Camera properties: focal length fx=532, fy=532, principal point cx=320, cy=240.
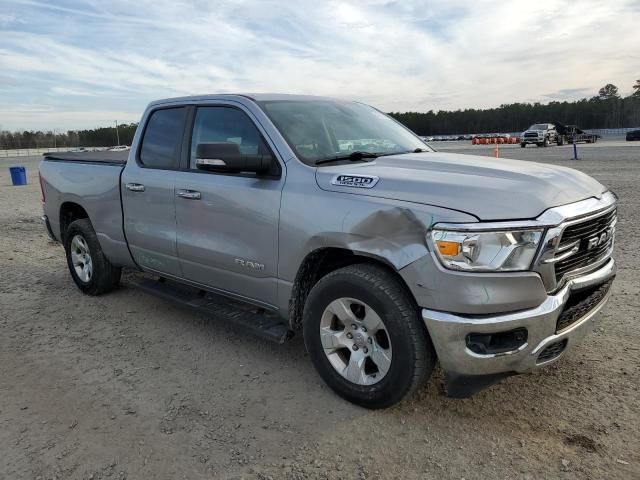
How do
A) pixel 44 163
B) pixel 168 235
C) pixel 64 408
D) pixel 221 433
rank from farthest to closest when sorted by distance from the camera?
pixel 44 163 → pixel 168 235 → pixel 64 408 → pixel 221 433

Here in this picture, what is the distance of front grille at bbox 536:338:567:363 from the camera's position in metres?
2.84

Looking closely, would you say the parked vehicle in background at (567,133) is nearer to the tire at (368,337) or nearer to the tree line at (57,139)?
the tire at (368,337)

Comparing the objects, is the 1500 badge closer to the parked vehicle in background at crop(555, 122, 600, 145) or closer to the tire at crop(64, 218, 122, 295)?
the tire at crop(64, 218, 122, 295)

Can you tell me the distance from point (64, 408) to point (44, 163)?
384 centimetres

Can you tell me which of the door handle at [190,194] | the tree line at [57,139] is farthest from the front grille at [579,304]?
the tree line at [57,139]

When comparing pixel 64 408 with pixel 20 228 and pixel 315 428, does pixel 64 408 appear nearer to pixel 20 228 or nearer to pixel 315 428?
pixel 315 428

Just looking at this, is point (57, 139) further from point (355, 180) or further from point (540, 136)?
point (355, 180)

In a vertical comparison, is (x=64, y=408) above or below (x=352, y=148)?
below

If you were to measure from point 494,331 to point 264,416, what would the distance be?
1.47 metres

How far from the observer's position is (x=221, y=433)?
121 inches

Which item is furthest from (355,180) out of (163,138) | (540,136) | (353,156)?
(540,136)

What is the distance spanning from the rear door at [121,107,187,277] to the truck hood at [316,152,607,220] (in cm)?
163

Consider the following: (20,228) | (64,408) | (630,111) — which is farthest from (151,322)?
(630,111)

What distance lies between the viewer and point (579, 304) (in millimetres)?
3002
